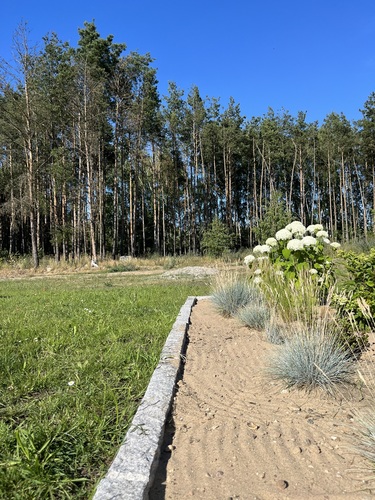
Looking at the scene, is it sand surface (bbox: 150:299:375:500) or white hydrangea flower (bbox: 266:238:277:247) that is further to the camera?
white hydrangea flower (bbox: 266:238:277:247)

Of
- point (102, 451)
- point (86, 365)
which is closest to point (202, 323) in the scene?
point (86, 365)

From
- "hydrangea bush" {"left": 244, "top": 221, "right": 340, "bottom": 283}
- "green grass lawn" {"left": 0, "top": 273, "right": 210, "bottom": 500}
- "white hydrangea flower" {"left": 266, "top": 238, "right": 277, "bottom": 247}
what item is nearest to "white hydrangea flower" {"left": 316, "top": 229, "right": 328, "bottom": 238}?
"hydrangea bush" {"left": 244, "top": 221, "right": 340, "bottom": 283}

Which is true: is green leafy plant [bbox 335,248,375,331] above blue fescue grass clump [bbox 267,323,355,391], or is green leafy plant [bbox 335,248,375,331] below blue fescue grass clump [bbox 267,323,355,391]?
above

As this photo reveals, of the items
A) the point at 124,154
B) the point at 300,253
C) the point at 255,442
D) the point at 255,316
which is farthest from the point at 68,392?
the point at 124,154

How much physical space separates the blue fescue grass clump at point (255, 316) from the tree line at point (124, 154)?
11584 millimetres

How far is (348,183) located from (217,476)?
141 feet

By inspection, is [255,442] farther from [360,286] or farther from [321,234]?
[321,234]

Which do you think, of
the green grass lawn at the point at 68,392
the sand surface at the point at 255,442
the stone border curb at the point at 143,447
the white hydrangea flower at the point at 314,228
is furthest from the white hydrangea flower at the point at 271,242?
the stone border curb at the point at 143,447

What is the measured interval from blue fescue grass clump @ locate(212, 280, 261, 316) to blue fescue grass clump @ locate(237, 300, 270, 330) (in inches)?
22.9

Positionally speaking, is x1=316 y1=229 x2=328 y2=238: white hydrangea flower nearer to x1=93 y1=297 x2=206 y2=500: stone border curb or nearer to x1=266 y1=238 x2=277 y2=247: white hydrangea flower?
x1=266 y1=238 x2=277 y2=247: white hydrangea flower

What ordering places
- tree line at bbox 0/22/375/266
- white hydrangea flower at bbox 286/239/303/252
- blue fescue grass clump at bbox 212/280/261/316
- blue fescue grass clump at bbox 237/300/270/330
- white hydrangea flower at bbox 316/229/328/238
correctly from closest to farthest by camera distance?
white hydrangea flower at bbox 286/239/303/252
blue fescue grass clump at bbox 237/300/270/330
white hydrangea flower at bbox 316/229/328/238
blue fescue grass clump at bbox 212/280/261/316
tree line at bbox 0/22/375/266

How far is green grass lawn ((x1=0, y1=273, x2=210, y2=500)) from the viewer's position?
1697 millimetres

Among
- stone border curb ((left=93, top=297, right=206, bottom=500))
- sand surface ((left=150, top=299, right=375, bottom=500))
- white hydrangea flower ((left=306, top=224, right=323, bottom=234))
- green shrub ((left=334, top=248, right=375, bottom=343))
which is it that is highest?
white hydrangea flower ((left=306, top=224, right=323, bottom=234))

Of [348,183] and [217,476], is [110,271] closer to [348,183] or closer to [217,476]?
[217,476]
